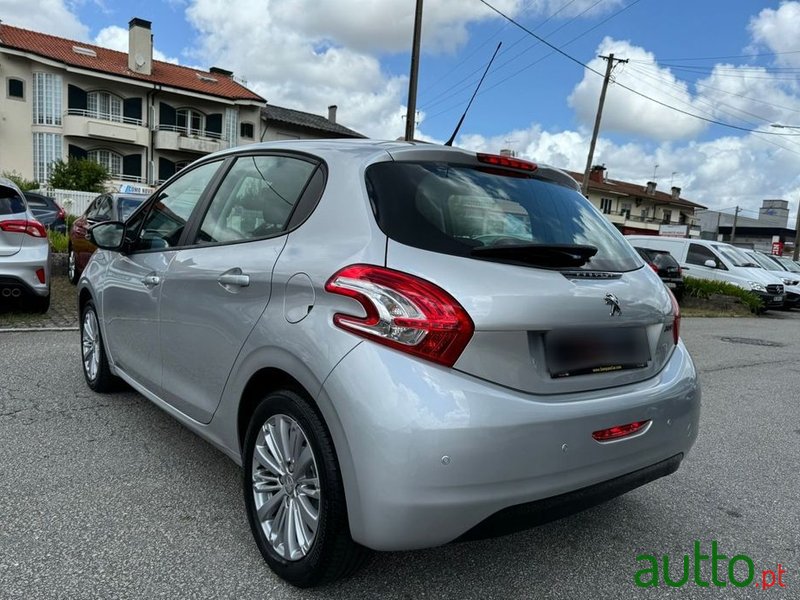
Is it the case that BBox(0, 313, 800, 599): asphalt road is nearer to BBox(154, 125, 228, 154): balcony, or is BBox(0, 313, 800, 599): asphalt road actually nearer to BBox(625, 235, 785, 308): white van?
BBox(625, 235, 785, 308): white van

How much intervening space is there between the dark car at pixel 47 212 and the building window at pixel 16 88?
2156 centimetres

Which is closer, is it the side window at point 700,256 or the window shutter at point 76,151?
the side window at point 700,256

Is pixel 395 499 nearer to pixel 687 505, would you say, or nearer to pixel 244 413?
pixel 244 413

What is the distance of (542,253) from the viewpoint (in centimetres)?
221

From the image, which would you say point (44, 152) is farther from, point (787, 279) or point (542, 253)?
point (542, 253)

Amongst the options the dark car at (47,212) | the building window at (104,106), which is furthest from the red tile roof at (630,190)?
the dark car at (47,212)

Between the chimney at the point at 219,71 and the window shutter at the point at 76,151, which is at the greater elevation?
the chimney at the point at 219,71

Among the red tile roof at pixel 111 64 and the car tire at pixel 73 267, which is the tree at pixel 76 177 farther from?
the car tire at pixel 73 267

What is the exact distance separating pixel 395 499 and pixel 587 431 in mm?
719

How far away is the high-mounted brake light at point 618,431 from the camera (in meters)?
2.14

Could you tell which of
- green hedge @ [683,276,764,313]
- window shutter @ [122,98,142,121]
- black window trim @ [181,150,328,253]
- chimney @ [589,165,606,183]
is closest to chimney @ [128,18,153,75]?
window shutter @ [122,98,142,121]

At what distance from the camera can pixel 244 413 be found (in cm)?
253

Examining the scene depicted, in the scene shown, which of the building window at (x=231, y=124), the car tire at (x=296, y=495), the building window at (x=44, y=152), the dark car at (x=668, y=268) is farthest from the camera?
the building window at (x=231, y=124)

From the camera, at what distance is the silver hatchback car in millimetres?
1887
